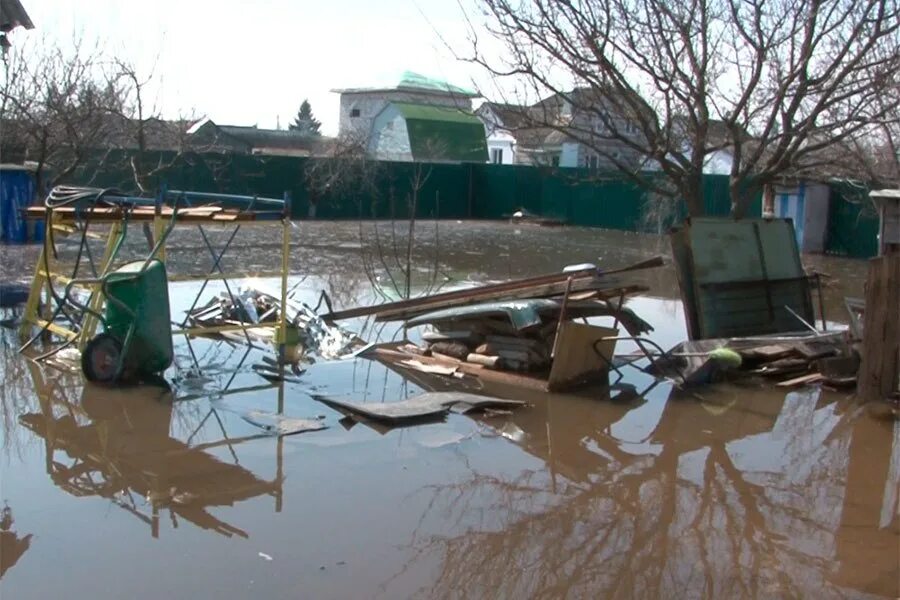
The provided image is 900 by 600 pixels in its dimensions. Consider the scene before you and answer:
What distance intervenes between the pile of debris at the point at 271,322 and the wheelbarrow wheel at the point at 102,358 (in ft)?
6.29

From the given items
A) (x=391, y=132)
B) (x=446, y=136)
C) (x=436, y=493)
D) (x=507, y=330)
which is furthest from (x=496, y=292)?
(x=391, y=132)

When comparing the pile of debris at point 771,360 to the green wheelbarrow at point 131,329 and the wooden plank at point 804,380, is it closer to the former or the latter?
the wooden plank at point 804,380

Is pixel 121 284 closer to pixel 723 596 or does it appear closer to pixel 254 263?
pixel 723 596

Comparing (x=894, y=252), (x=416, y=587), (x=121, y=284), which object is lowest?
(x=416, y=587)

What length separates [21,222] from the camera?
60.1 feet

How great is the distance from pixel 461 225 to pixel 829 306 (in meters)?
17.6

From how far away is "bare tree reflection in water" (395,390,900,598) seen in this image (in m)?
4.95

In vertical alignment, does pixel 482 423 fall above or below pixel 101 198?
below

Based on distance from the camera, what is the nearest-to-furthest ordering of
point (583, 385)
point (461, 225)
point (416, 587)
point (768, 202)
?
A: point (416, 587) < point (583, 385) < point (768, 202) < point (461, 225)

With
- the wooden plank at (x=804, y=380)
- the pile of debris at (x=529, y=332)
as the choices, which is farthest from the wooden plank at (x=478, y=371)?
the wooden plank at (x=804, y=380)

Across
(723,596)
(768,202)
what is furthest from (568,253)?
(723,596)

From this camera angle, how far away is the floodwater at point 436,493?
16.1 feet

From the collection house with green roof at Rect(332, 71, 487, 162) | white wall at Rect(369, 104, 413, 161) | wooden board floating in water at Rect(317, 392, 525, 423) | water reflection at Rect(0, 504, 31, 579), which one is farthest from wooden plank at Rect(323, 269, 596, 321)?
white wall at Rect(369, 104, 413, 161)

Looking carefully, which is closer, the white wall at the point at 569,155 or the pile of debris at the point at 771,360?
the pile of debris at the point at 771,360
